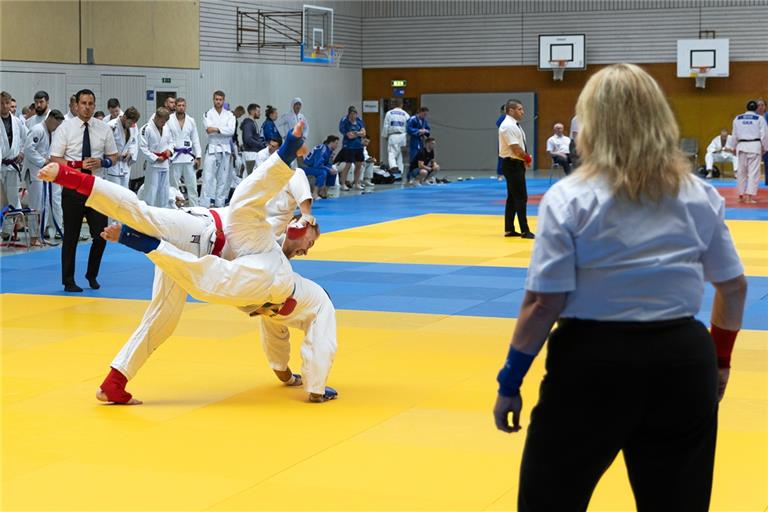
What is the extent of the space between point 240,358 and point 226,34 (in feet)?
72.4

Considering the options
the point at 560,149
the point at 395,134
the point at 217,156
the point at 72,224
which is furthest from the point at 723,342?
the point at 395,134

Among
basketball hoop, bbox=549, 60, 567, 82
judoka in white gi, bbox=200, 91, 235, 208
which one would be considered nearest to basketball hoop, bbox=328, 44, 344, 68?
basketball hoop, bbox=549, 60, 567, 82

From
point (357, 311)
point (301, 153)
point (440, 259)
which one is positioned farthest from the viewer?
point (440, 259)

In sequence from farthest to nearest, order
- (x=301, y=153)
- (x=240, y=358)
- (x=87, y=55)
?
(x=87, y=55) → (x=240, y=358) → (x=301, y=153)

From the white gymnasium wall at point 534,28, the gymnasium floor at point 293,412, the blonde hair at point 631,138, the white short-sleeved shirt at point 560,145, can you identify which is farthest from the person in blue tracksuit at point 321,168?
the blonde hair at point 631,138

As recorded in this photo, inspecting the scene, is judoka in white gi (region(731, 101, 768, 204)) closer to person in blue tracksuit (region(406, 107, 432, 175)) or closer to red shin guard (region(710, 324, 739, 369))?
person in blue tracksuit (region(406, 107, 432, 175))

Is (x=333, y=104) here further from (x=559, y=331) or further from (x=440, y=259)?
(x=559, y=331)

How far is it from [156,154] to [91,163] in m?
6.72

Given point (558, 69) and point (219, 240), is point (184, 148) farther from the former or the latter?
point (558, 69)

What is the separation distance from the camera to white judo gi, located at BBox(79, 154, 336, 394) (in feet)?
21.5

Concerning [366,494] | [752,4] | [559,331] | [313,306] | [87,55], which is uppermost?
[752,4]

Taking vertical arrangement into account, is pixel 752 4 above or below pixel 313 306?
above

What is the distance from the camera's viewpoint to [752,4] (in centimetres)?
3350

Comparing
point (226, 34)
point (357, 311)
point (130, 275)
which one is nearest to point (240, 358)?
point (357, 311)
